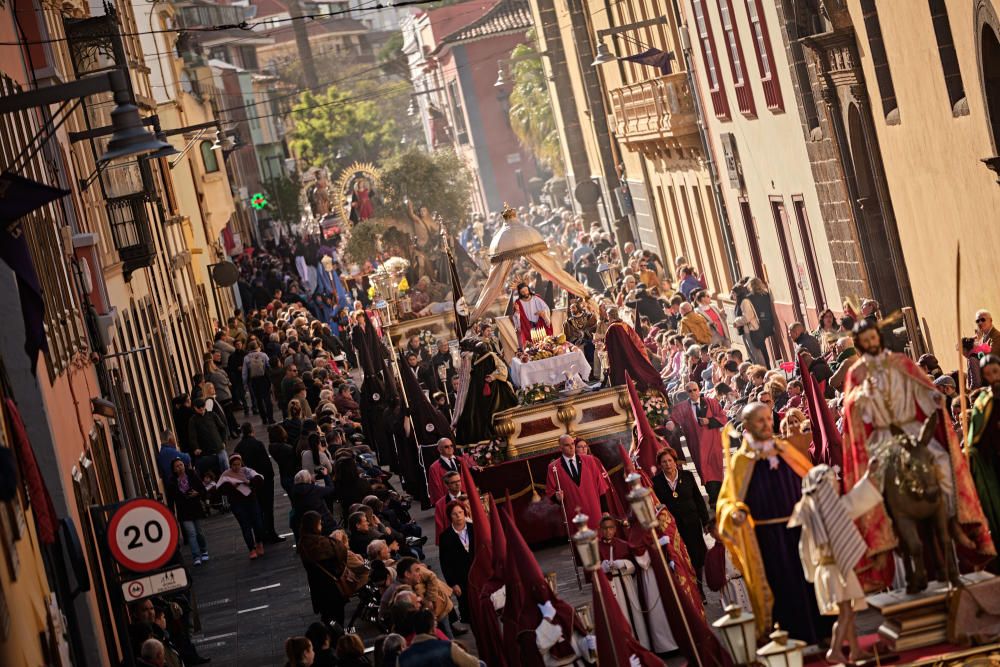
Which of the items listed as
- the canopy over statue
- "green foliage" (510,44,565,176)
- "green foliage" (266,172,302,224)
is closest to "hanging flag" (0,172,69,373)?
the canopy over statue

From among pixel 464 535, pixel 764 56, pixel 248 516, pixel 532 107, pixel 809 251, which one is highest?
pixel 532 107

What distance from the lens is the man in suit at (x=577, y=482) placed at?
1750 cm

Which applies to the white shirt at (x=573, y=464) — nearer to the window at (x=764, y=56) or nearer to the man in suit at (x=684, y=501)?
the man in suit at (x=684, y=501)

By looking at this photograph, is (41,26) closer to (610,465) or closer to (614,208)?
(610,465)

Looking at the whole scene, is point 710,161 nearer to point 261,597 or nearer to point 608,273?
point 608,273

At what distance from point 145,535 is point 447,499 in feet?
10.3

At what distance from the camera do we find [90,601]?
1708 centimetres

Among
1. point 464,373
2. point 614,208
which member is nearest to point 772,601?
point 464,373

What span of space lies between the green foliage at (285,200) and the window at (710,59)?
5389cm

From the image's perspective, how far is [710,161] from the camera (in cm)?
3519

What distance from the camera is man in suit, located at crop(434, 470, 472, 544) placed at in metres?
17.9

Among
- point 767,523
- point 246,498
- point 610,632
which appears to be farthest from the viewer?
point 246,498

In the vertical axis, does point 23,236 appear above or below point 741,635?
above

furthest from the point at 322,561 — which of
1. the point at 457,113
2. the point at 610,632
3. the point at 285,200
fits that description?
the point at 457,113
